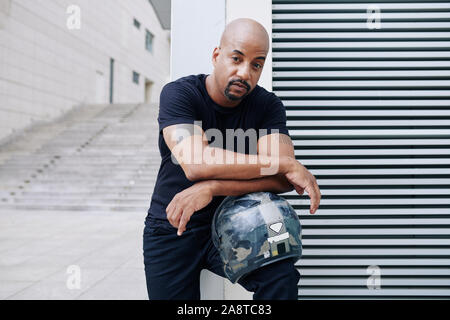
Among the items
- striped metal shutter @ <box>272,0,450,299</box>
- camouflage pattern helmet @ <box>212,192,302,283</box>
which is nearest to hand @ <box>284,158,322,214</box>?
camouflage pattern helmet @ <box>212,192,302,283</box>

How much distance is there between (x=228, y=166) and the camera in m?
1.89

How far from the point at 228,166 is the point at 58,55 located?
19751 millimetres

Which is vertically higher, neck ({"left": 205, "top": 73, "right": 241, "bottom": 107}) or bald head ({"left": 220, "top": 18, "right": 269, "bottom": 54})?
bald head ({"left": 220, "top": 18, "right": 269, "bottom": 54})

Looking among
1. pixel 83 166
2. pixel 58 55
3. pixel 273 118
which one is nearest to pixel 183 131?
pixel 273 118

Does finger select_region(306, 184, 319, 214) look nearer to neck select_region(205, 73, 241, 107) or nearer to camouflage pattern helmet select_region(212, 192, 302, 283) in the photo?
camouflage pattern helmet select_region(212, 192, 302, 283)

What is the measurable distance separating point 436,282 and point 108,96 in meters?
24.1

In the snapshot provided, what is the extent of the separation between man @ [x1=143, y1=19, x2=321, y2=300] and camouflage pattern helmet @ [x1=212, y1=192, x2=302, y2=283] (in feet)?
0.24

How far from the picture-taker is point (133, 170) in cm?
1198

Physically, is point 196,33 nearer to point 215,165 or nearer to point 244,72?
point 244,72

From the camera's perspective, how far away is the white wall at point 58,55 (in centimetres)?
1556

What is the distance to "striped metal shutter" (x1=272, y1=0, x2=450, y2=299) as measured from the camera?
3432 millimetres

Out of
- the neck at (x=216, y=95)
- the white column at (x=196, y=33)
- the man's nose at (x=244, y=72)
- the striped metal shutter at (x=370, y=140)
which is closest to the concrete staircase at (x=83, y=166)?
the striped metal shutter at (x=370, y=140)

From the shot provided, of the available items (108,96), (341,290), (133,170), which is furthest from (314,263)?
(108,96)

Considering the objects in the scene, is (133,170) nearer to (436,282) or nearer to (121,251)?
(121,251)
